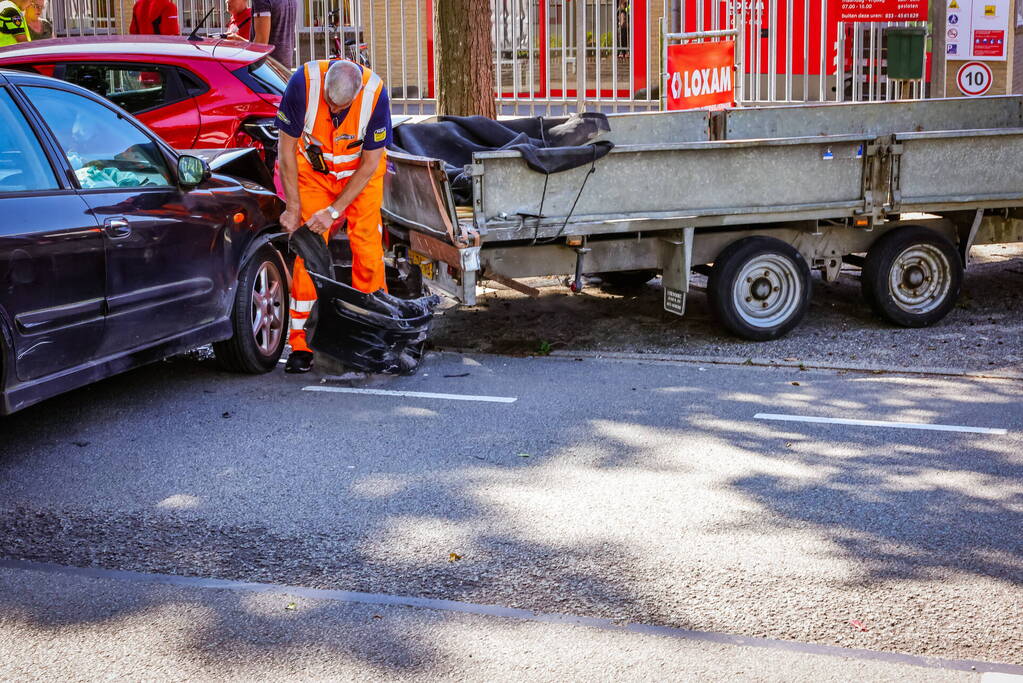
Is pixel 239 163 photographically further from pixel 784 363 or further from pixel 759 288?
pixel 784 363

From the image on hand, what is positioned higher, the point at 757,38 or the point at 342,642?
the point at 757,38

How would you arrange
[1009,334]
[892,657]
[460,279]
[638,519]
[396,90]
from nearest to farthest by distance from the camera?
[892,657], [638,519], [460,279], [1009,334], [396,90]

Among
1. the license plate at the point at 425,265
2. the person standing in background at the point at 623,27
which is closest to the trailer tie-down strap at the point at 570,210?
the license plate at the point at 425,265

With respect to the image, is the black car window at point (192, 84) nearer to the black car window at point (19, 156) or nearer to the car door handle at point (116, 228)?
the car door handle at point (116, 228)

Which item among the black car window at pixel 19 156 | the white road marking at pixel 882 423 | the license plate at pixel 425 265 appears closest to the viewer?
the black car window at pixel 19 156

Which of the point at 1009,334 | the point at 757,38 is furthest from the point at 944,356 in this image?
the point at 757,38

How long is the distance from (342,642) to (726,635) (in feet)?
3.98

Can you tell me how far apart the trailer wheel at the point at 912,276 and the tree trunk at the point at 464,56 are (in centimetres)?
375

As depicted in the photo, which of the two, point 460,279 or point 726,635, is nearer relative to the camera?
point 726,635

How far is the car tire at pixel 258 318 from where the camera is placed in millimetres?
7562

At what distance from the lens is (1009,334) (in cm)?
895

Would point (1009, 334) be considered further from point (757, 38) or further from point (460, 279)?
point (757, 38)

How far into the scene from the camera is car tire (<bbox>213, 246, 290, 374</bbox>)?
24.8ft

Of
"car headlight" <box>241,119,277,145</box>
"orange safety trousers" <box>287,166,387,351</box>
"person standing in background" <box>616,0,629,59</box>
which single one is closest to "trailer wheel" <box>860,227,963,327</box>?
"orange safety trousers" <box>287,166,387,351</box>
